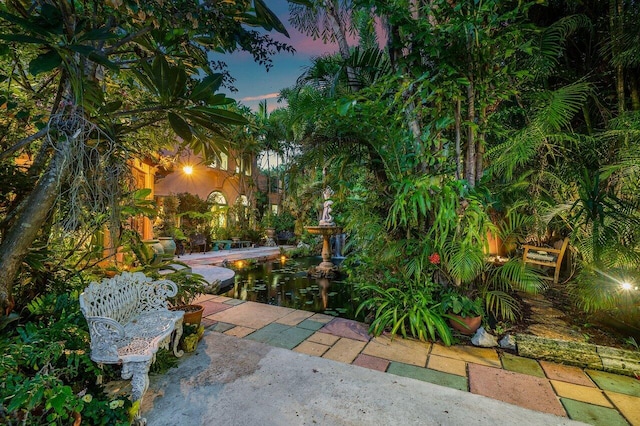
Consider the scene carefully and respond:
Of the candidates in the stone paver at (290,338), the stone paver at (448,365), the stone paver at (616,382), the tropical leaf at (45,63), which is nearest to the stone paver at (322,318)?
the stone paver at (290,338)

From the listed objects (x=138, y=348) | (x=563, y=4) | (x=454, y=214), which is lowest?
(x=138, y=348)

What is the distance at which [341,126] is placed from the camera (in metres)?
2.93

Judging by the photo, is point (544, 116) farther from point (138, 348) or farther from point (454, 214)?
point (138, 348)

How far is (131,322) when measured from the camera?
6.92 feet

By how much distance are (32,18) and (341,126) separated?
91.6 inches

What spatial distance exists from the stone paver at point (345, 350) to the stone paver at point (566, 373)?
1.51 metres

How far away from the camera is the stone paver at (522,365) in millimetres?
2189

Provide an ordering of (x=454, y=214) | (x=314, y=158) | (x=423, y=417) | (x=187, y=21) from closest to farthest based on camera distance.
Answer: (x=187, y=21), (x=423, y=417), (x=454, y=214), (x=314, y=158)

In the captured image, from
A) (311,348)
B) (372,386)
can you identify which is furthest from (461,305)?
(311,348)

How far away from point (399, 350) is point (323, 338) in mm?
745

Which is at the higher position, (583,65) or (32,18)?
(583,65)

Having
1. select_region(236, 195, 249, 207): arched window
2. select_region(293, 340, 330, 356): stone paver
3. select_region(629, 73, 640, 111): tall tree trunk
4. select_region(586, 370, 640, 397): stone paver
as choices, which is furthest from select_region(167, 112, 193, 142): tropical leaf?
select_region(236, 195, 249, 207): arched window

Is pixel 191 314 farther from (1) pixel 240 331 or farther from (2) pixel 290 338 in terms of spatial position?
(2) pixel 290 338

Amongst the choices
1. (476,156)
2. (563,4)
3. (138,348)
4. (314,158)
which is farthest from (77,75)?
(563,4)
